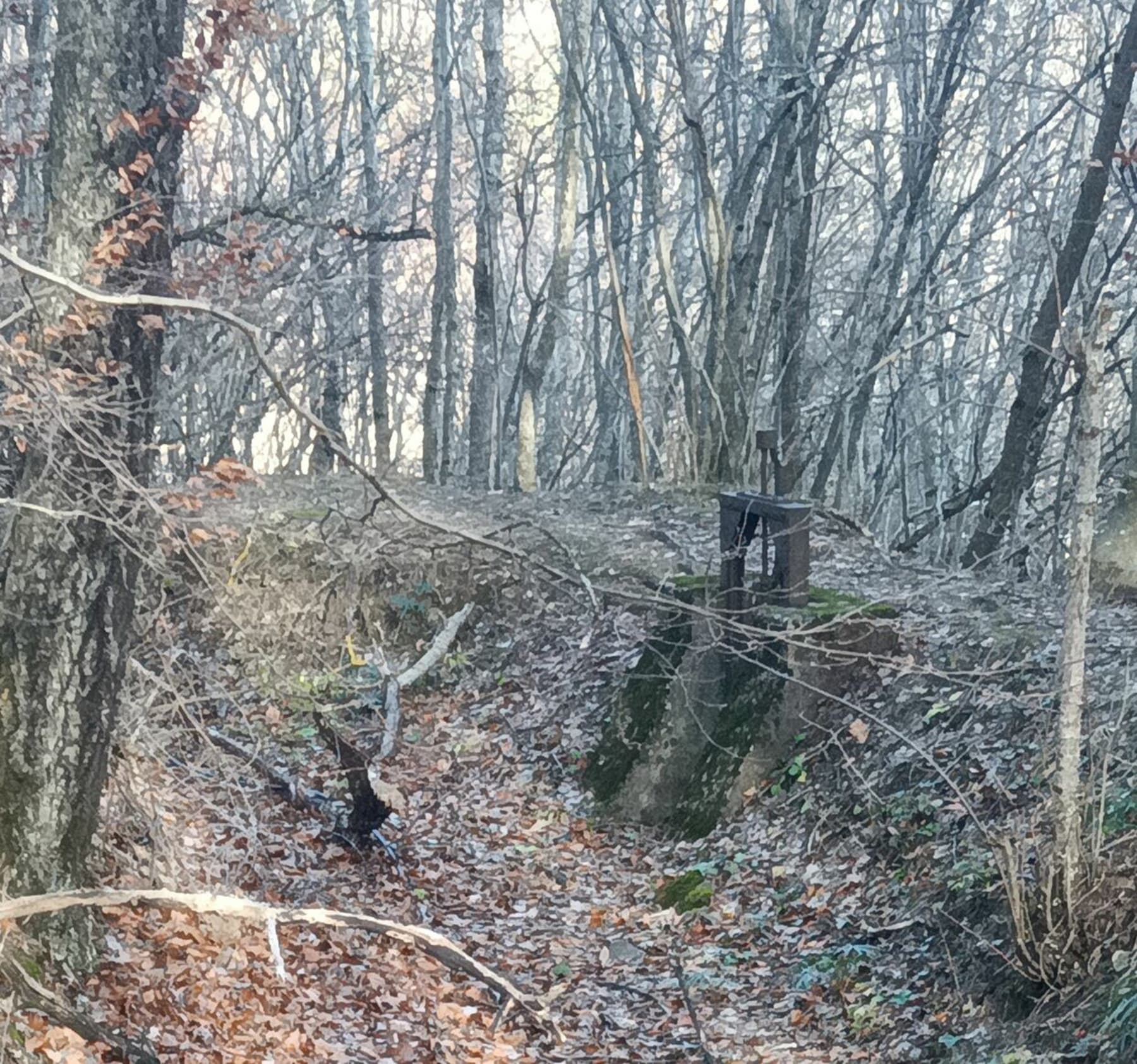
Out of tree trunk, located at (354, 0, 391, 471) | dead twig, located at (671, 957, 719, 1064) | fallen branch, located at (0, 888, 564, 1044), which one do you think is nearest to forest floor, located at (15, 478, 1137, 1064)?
dead twig, located at (671, 957, 719, 1064)

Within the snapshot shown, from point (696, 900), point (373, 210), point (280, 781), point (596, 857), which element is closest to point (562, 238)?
point (373, 210)

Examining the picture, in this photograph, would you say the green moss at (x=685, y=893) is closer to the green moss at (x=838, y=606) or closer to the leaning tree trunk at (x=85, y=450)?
the green moss at (x=838, y=606)

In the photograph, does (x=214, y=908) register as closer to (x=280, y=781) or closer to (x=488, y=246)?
(x=280, y=781)

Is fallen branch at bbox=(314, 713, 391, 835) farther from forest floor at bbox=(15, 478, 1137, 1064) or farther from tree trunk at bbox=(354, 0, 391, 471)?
tree trunk at bbox=(354, 0, 391, 471)

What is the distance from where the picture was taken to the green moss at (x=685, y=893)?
7109 mm

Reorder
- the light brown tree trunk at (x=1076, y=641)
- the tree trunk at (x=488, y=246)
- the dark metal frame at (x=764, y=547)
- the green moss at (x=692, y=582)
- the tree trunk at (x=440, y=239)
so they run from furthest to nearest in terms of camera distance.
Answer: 1. the tree trunk at (x=440, y=239)
2. the tree trunk at (x=488, y=246)
3. the green moss at (x=692, y=582)
4. the dark metal frame at (x=764, y=547)
5. the light brown tree trunk at (x=1076, y=641)

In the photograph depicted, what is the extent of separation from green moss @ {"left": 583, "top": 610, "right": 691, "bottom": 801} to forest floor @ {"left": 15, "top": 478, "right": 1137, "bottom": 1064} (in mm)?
216

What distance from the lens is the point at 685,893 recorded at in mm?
7254

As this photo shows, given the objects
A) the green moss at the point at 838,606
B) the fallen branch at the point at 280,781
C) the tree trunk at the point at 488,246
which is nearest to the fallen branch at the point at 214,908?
the fallen branch at the point at 280,781

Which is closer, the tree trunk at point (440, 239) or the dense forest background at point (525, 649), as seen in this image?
the dense forest background at point (525, 649)

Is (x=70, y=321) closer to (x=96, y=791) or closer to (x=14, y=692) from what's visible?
(x=14, y=692)

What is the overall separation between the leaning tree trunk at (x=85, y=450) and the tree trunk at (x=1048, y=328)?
6.36 meters

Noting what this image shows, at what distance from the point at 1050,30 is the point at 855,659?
15974 mm

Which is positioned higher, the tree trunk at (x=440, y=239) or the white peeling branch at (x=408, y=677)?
the tree trunk at (x=440, y=239)
